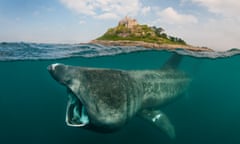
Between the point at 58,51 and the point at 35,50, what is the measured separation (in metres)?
1.24

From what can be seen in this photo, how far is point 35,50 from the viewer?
15.2 m

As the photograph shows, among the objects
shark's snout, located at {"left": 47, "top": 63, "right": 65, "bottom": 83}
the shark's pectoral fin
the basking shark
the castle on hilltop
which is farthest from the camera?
the castle on hilltop

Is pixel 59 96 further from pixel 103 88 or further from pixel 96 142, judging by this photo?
pixel 103 88

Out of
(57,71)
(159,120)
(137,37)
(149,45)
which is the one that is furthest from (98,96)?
(149,45)

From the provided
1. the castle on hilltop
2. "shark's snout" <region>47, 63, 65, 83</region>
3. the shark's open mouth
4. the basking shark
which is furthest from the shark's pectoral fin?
the castle on hilltop

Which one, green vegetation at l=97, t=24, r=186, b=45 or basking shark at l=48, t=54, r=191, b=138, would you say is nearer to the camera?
basking shark at l=48, t=54, r=191, b=138

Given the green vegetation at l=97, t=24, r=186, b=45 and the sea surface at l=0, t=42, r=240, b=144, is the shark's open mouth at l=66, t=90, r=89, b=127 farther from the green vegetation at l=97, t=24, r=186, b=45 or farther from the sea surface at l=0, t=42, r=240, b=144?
the green vegetation at l=97, t=24, r=186, b=45

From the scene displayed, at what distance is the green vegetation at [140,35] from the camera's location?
1688 cm

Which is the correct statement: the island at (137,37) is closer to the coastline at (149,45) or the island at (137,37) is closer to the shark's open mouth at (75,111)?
the coastline at (149,45)

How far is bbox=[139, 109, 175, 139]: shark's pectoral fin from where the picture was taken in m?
8.09

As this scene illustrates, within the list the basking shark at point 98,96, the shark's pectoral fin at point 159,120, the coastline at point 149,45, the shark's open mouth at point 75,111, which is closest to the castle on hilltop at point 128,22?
the coastline at point 149,45

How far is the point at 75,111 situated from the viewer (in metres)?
5.57

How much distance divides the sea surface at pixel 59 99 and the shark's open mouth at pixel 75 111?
18.6 feet

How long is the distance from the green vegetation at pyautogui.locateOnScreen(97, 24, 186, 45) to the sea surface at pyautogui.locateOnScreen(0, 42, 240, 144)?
0.73 metres
